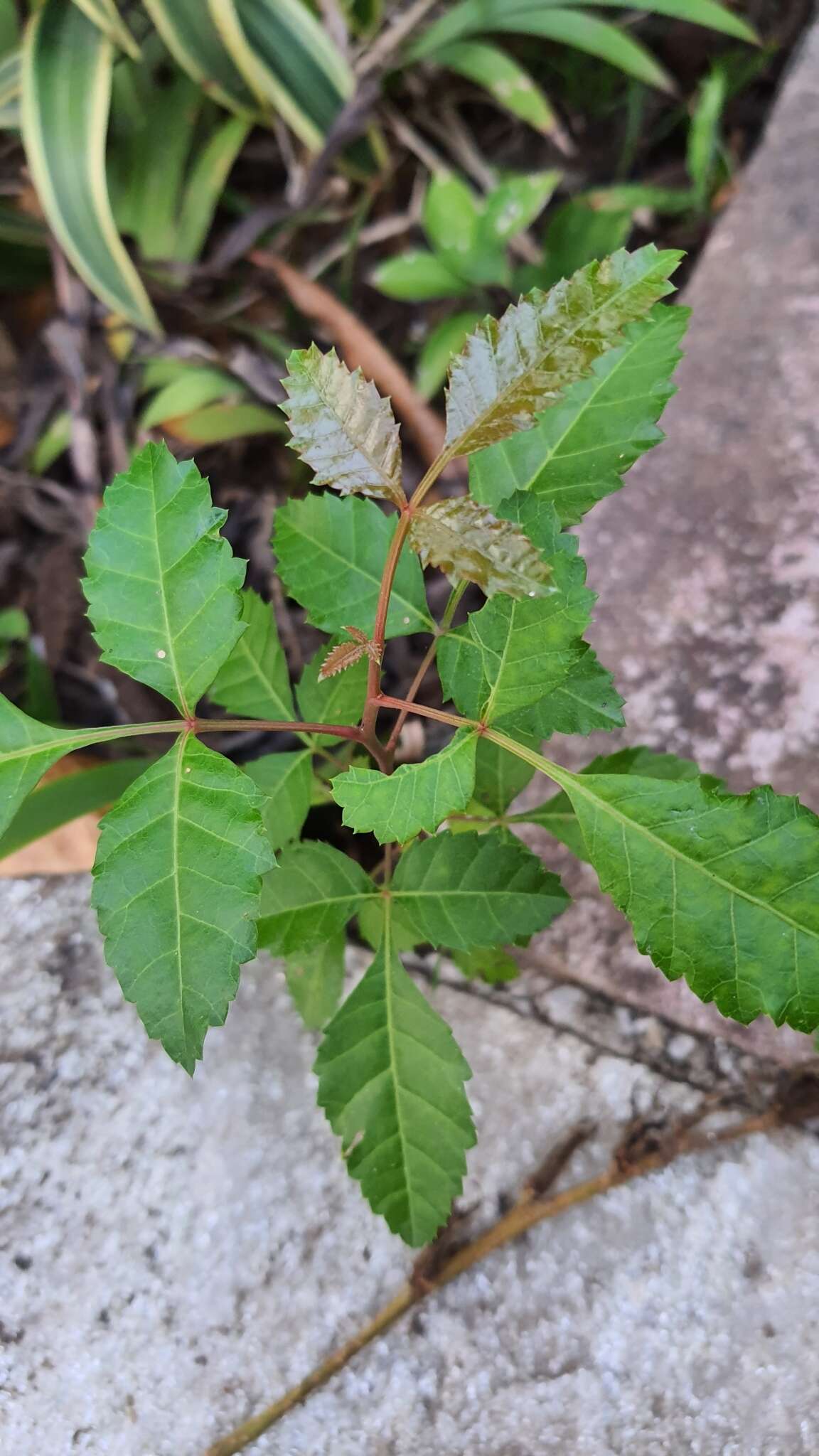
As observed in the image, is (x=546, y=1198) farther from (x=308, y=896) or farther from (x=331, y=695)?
(x=331, y=695)

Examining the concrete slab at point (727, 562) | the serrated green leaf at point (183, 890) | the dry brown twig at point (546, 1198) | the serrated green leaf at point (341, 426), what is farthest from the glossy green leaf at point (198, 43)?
the dry brown twig at point (546, 1198)

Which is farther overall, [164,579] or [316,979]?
[316,979]

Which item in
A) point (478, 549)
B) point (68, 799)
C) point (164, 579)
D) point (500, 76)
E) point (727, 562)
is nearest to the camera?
point (478, 549)

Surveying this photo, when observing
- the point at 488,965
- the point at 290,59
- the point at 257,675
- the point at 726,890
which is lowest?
the point at 488,965

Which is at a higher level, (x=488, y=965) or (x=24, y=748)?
(x=24, y=748)

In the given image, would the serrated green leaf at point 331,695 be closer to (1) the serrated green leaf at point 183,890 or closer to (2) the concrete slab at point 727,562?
(1) the serrated green leaf at point 183,890

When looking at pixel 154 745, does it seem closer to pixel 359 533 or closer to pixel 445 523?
pixel 359 533

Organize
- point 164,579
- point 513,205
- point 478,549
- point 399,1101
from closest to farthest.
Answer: point 478,549
point 164,579
point 399,1101
point 513,205

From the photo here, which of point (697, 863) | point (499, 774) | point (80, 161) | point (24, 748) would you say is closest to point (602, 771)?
point (499, 774)
